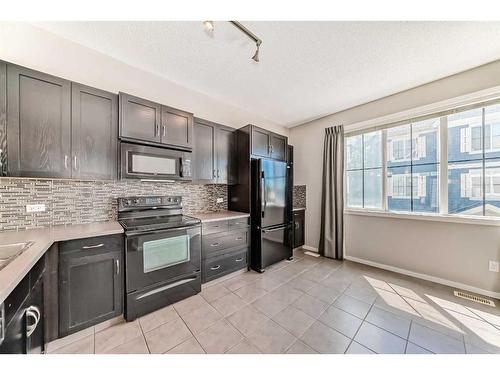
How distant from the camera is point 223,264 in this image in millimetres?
2496

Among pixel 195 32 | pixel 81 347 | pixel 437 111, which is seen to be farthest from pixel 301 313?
pixel 437 111

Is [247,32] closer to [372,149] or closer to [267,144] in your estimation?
[267,144]

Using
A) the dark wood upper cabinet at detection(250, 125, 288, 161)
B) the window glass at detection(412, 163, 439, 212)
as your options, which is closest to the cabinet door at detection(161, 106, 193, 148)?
the dark wood upper cabinet at detection(250, 125, 288, 161)

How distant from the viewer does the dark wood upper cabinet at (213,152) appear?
258cm

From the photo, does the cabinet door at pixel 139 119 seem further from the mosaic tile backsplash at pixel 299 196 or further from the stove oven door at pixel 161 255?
the mosaic tile backsplash at pixel 299 196

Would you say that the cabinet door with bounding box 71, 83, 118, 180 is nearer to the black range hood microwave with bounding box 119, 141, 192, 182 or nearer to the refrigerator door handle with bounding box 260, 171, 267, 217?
the black range hood microwave with bounding box 119, 141, 192, 182

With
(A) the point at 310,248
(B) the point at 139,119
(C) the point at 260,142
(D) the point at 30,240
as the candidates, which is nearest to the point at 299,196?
(A) the point at 310,248

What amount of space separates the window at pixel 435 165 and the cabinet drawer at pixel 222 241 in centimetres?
210

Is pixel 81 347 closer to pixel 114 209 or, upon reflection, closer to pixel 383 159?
pixel 114 209

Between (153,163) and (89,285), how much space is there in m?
1.28

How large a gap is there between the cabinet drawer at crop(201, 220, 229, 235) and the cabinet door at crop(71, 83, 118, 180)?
113cm

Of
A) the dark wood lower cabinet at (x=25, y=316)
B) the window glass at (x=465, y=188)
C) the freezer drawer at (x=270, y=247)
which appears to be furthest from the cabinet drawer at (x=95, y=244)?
the window glass at (x=465, y=188)

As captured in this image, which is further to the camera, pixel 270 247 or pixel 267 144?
pixel 267 144
